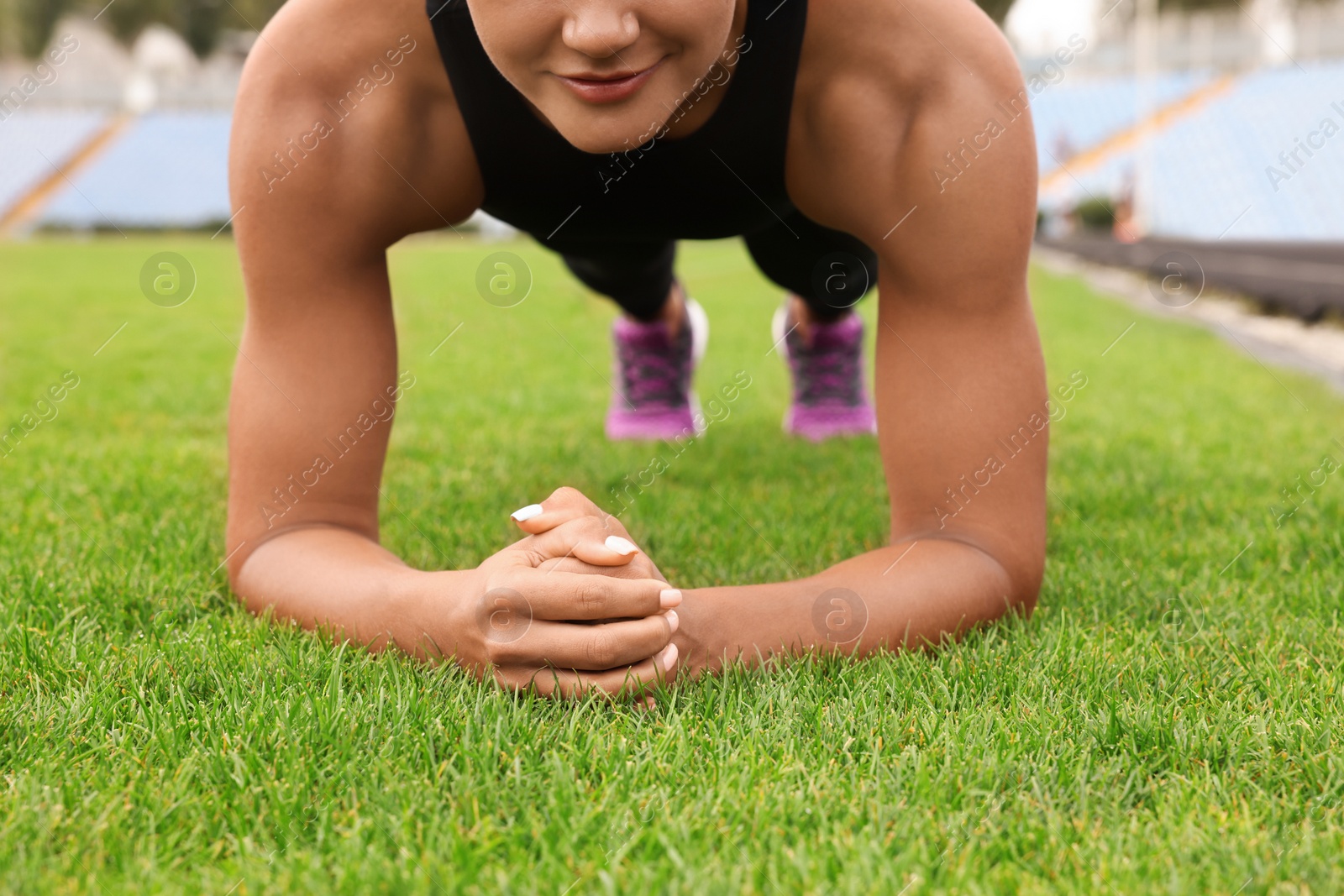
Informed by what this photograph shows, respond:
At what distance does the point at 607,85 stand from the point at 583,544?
1.85ft

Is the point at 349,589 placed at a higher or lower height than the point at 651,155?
lower

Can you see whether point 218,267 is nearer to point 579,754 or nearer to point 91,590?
point 91,590

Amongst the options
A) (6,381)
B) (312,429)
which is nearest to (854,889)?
(312,429)

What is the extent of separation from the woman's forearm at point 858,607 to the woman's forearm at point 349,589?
33cm

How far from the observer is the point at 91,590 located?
1831mm

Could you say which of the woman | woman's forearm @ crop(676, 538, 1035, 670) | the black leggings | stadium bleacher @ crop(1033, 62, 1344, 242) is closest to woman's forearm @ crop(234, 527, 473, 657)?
the woman

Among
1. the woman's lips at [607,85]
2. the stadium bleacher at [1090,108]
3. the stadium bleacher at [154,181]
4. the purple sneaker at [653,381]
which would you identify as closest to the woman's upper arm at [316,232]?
the woman's lips at [607,85]

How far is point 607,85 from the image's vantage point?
1.38 metres

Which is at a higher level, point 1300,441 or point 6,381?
point 6,381

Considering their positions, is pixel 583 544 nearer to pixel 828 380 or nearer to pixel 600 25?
pixel 600 25

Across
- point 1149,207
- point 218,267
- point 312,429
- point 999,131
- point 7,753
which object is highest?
point 999,131

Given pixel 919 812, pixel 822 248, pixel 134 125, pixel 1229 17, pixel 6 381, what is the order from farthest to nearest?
1. pixel 134 125
2. pixel 1229 17
3. pixel 6 381
4. pixel 822 248
5. pixel 919 812

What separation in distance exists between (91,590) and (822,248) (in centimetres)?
166

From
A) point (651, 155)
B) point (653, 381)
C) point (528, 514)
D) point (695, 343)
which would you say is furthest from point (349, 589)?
point (695, 343)
